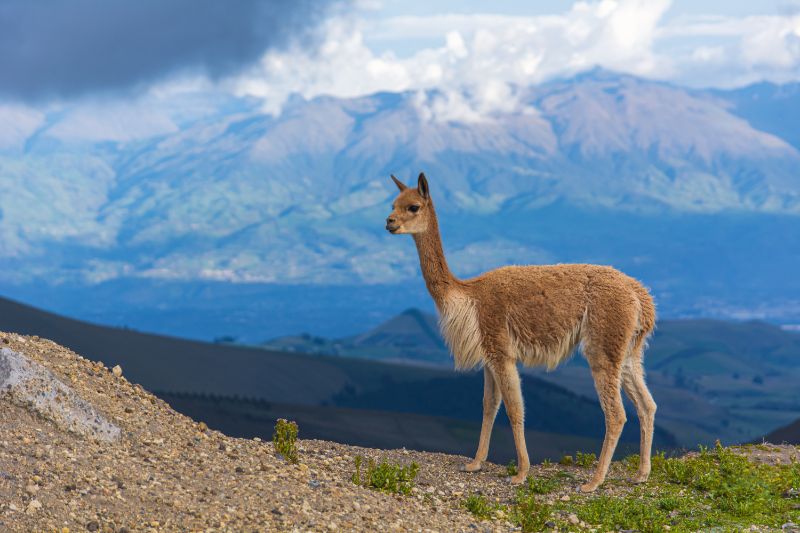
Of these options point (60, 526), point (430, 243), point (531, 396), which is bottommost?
point (60, 526)

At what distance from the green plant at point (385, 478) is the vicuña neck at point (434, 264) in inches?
113

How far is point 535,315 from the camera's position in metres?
16.9

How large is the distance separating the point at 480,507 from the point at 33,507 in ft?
20.5

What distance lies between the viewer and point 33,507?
12.2m

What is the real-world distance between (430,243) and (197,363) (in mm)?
114569

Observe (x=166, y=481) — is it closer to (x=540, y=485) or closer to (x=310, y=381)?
(x=540, y=485)

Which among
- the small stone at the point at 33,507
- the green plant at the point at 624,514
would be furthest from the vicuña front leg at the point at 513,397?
the small stone at the point at 33,507

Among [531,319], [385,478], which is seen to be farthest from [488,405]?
[385,478]

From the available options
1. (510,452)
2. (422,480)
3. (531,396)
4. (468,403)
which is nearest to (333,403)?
(468,403)

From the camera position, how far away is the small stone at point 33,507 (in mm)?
12145

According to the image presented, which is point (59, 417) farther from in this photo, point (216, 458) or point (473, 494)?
point (473, 494)

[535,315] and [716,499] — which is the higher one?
[535,315]

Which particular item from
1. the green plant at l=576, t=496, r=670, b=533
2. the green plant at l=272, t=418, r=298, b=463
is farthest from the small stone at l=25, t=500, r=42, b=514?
the green plant at l=576, t=496, r=670, b=533

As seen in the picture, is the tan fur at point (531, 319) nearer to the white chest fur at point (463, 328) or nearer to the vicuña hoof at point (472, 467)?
the white chest fur at point (463, 328)
